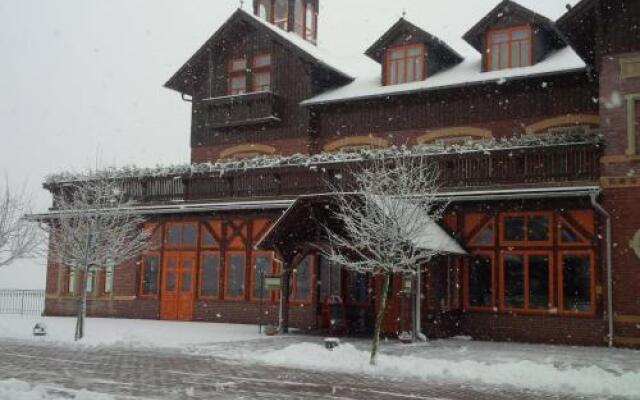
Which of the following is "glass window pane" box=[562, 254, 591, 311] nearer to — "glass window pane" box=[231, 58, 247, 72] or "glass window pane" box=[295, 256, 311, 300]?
"glass window pane" box=[295, 256, 311, 300]

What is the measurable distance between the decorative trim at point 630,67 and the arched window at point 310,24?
15769mm

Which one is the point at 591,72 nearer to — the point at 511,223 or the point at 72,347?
the point at 511,223

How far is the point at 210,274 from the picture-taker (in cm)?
2575

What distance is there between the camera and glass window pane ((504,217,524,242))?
20594mm

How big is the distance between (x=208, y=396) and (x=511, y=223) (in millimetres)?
12403

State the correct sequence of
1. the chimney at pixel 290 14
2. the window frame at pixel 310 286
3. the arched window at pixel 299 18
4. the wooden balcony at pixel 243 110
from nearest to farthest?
the window frame at pixel 310 286 → the wooden balcony at pixel 243 110 → the chimney at pixel 290 14 → the arched window at pixel 299 18

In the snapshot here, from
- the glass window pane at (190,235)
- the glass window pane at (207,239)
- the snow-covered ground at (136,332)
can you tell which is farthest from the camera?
the glass window pane at (190,235)

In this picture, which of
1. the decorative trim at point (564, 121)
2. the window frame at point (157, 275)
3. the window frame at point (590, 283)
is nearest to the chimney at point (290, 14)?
the window frame at point (157, 275)

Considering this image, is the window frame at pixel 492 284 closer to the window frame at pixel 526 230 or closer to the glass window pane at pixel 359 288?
the window frame at pixel 526 230

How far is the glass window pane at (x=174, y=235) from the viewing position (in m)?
26.4

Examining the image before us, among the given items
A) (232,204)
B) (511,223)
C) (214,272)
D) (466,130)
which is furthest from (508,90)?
(214,272)

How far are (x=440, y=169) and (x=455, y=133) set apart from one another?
319 centimetres

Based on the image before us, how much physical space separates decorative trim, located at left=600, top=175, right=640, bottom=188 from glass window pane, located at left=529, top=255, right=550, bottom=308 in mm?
2588

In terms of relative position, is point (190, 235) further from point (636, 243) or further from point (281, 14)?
point (636, 243)
